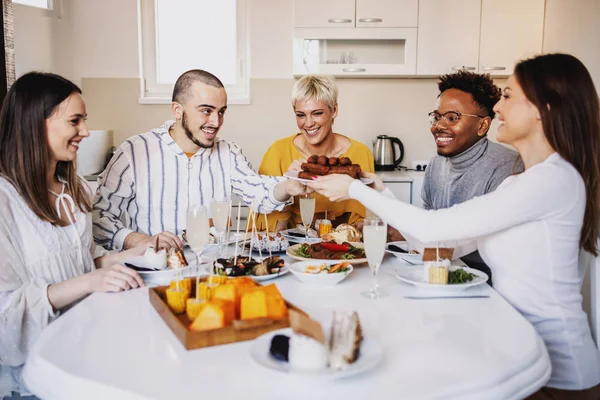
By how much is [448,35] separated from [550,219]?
2.93 meters

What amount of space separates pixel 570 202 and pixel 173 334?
1.01 meters

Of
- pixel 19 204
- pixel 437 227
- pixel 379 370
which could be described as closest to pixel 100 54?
pixel 19 204

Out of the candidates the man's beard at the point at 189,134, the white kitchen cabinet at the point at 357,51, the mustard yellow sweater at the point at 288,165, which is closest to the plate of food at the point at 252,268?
the man's beard at the point at 189,134

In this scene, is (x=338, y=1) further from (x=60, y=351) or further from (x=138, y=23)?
(x=60, y=351)

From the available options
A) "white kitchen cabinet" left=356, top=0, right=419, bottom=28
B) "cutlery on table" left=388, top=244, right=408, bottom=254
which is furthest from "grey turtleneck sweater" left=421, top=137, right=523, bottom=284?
"white kitchen cabinet" left=356, top=0, right=419, bottom=28

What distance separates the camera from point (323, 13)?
3982 mm

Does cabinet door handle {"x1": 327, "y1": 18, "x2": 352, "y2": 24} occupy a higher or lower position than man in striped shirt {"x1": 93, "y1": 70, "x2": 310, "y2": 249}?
higher

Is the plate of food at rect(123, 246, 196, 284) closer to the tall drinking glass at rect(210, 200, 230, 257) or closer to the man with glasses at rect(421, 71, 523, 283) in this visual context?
the tall drinking glass at rect(210, 200, 230, 257)

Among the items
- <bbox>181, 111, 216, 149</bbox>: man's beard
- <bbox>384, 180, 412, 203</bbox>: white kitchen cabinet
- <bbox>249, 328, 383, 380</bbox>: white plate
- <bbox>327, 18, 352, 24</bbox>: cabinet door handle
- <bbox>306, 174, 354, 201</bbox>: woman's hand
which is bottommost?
<bbox>384, 180, 412, 203</bbox>: white kitchen cabinet

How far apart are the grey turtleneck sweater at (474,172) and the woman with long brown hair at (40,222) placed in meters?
1.38

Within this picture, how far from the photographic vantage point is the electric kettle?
166 inches

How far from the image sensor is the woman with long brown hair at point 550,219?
1.36 m

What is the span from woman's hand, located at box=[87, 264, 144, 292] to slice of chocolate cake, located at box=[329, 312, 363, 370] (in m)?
0.68

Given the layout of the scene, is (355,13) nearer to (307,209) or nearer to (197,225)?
(307,209)
